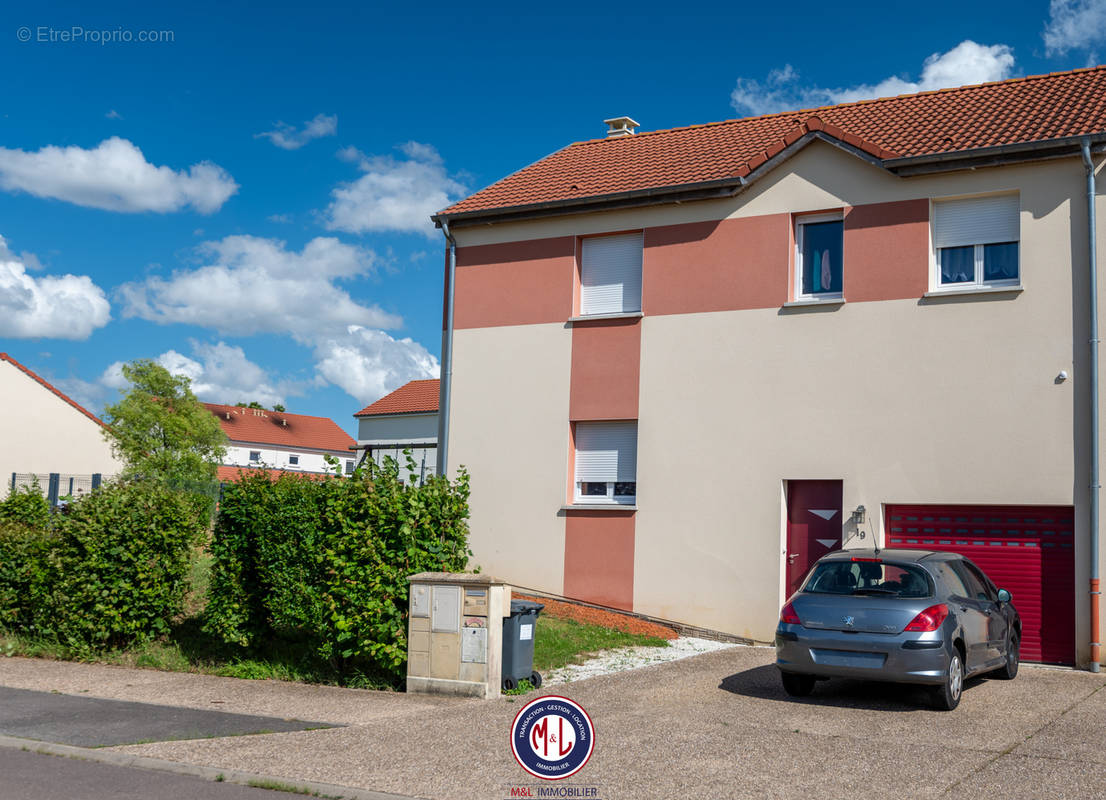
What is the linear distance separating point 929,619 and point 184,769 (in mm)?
6452

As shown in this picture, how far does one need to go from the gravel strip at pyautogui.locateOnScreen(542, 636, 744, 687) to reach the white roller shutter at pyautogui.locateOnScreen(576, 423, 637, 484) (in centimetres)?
295

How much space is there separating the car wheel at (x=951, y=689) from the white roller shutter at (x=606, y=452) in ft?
25.4

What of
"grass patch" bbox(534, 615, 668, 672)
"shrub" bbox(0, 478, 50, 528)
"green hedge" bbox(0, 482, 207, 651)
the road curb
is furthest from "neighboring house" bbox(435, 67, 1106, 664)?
the road curb

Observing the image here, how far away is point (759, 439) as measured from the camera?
15.8 meters

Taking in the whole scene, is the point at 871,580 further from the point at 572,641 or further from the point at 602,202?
the point at 602,202

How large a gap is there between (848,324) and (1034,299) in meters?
2.50

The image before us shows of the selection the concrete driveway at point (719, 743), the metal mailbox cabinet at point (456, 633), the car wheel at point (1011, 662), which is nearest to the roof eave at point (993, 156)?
the car wheel at point (1011, 662)

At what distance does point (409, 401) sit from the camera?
189ft

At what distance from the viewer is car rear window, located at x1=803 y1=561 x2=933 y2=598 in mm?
10008

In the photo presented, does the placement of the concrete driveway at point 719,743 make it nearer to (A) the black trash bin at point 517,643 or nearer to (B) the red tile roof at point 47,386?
(A) the black trash bin at point 517,643

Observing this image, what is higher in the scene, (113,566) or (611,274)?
(611,274)

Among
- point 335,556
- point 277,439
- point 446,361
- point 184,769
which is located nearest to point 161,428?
point 277,439

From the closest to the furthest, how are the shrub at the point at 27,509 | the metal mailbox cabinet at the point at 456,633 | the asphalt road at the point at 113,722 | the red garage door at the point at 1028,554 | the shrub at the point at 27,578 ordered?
the asphalt road at the point at 113,722, the metal mailbox cabinet at the point at 456,633, the shrub at the point at 27,578, the red garage door at the point at 1028,554, the shrub at the point at 27,509

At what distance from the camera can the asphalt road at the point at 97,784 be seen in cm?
671
